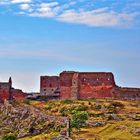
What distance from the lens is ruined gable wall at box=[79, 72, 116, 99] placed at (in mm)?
176375

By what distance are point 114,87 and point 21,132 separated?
129 feet

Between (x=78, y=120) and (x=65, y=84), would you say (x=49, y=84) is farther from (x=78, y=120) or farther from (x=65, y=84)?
(x=78, y=120)

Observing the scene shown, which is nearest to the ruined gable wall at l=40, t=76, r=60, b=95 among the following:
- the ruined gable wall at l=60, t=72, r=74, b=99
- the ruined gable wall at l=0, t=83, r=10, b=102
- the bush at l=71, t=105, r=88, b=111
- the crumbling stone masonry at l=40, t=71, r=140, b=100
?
the crumbling stone masonry at l=40, t=71, r=140, b=100

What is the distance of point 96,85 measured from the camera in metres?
177

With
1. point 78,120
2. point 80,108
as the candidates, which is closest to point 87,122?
point 78,120

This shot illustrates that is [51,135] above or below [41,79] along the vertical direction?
below

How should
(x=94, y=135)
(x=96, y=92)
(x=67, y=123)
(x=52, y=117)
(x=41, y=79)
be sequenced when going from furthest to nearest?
(x=41, y=79) < (x=96, y=92) < (x=52, y=117) < (x=67, y=123) < (x=94, y=135)

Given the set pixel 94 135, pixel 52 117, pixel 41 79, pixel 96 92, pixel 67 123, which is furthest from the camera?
pixel 41 79

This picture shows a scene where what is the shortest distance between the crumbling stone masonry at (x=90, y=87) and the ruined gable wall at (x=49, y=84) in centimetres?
328

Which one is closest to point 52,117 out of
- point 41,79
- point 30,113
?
point 30,113

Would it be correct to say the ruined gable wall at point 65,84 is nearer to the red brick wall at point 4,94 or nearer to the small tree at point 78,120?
the red brick wall at point 4,94

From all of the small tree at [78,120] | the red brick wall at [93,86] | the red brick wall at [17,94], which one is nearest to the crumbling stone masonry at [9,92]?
the red brick wall at [17,94]

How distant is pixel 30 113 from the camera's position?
16412cm

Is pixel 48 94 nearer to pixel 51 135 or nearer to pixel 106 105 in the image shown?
pixel 106 105
